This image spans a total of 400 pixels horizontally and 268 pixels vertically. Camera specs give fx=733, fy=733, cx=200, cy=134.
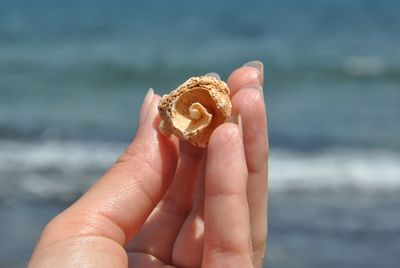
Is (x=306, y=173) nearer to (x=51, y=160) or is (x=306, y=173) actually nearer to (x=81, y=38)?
(x=51, y=160)

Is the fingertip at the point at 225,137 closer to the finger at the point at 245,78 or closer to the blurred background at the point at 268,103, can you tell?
the finger at the point at 245,78

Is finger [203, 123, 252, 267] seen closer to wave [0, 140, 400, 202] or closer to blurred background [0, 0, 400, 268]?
blurred background [0, 0, 400, 268]

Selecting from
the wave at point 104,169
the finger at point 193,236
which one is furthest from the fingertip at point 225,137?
the wave at point 104,169

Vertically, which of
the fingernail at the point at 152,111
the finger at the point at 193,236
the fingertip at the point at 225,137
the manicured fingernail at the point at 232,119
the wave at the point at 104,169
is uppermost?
the wave at the point at 104,169

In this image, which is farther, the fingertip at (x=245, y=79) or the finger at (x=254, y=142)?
the fingertip at (x=245, y=79)

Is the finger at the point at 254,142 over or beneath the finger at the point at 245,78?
beneath

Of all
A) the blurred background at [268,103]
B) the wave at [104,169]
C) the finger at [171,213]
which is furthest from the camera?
the wave at [104,169]

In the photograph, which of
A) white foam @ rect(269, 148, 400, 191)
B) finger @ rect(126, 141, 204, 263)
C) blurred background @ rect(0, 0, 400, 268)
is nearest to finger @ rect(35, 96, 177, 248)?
finger @ rect(126, 141, 204, 263)
